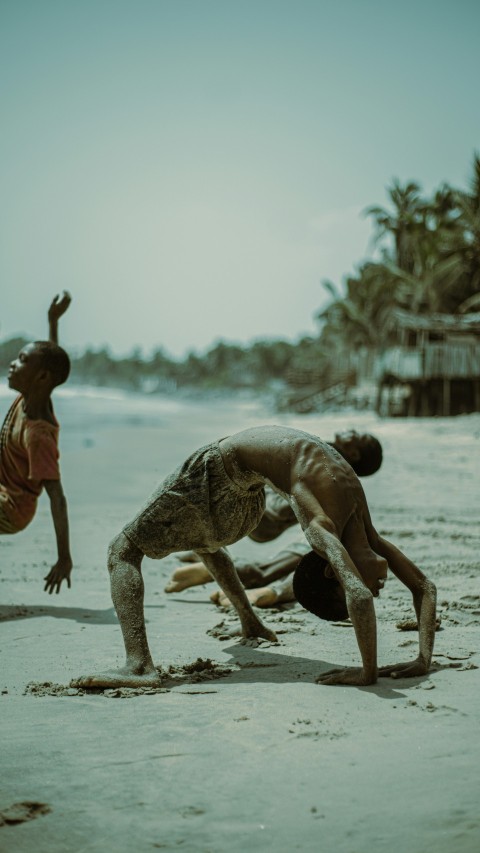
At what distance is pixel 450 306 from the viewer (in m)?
42.4

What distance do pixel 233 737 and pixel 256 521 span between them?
1.18m

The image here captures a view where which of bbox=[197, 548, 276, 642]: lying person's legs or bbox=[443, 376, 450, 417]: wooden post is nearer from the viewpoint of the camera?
bbox=[197, 548, 276, 642]: lying person's legs

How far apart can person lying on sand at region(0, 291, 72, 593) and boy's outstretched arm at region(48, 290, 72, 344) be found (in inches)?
14.0

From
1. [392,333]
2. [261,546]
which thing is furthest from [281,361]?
[261,546]

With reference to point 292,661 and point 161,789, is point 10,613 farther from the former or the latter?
point 161,789

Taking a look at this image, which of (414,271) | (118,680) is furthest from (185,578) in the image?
(414,271)

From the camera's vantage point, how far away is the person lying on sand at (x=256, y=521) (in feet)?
10.9

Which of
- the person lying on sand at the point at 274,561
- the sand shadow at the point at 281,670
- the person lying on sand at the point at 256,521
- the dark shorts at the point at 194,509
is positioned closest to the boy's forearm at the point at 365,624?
the person lying on sand at the point at 256,521

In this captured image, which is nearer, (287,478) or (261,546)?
(287,478)

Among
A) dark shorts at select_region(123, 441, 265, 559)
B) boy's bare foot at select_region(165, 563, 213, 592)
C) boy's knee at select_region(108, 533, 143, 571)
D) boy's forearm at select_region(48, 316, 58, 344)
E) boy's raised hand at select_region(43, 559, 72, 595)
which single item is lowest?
boy's bare foot at select_region(165, 563, 213, 592)

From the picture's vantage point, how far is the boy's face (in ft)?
16.5

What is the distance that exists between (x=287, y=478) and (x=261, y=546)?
4047mm

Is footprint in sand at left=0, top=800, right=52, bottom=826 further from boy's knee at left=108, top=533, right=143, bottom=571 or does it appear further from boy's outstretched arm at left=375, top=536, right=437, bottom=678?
boy's outstretched arm at left=375, top=536, right=437, bottom=678

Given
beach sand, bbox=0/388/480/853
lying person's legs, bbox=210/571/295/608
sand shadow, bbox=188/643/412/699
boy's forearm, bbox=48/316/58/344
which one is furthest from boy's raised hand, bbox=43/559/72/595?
boy's forearm, bbox=48/316/58/344
